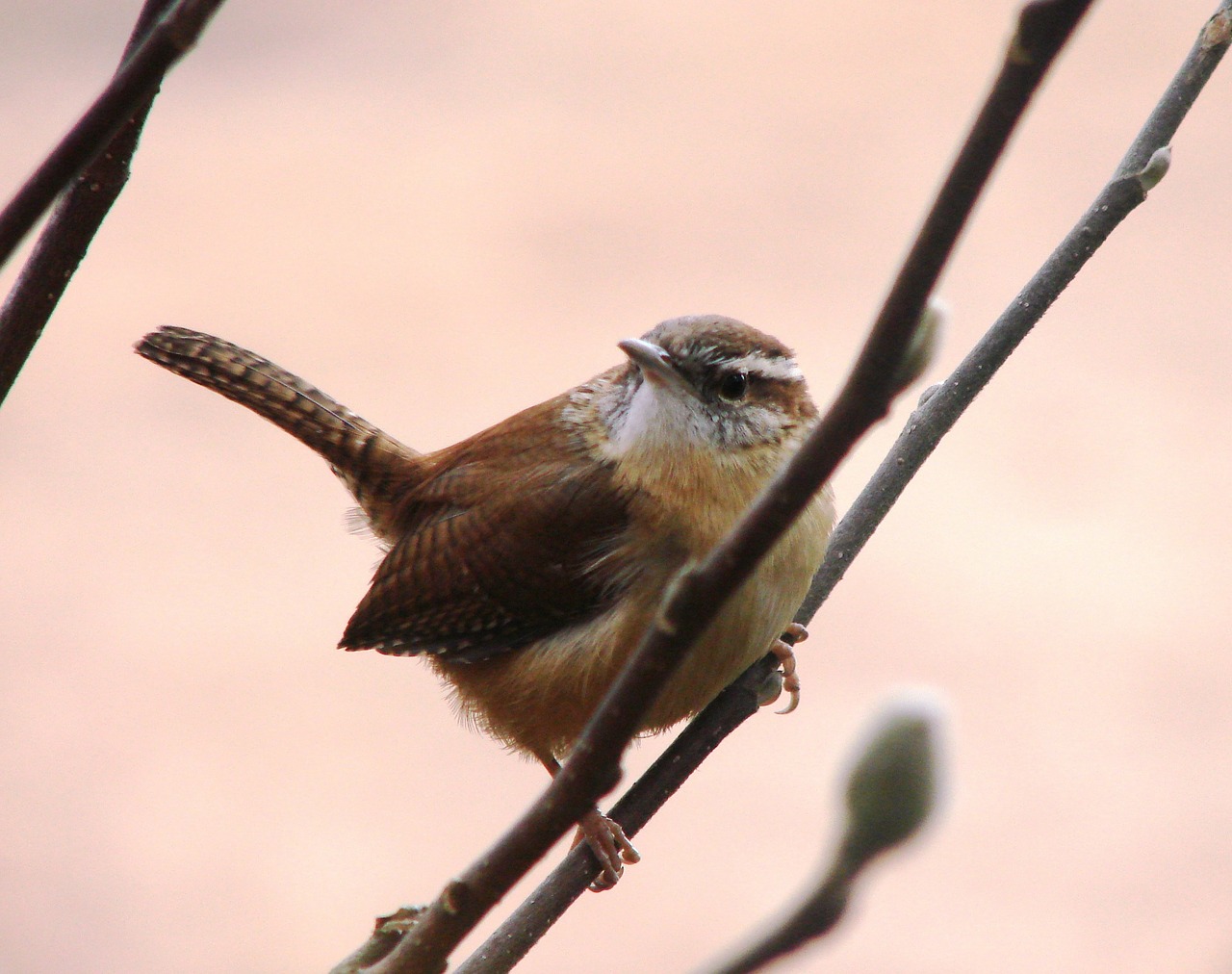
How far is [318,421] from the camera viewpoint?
3.29 m

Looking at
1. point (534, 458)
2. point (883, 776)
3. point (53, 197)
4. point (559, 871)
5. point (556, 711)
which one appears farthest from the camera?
point (534, 458)

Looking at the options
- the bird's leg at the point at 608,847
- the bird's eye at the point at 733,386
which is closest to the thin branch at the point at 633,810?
the bird's leg at the point at 608,847

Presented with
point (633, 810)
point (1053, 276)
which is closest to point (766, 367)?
point (1053, 276)

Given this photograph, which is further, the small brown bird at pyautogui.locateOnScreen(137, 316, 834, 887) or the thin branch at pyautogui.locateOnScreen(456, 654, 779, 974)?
the small brown bird at pyautogui.locateOnScreen(137, 316, 834, 887)

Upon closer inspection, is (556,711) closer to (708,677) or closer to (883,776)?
(708,677)

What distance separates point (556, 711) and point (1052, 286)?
1.26 metres

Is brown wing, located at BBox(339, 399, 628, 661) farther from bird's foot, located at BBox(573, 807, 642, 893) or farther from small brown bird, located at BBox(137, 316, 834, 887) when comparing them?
bird's foot, located at BBox(573, 807, 642, 893)

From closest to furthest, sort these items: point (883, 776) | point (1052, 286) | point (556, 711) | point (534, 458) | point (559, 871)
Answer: point (883, 776), point (559, 871), point (1052, 286), point (556, 711), point (534, 458)

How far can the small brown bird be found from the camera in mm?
2334

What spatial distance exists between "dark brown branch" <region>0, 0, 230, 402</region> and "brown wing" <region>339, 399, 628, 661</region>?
157cm

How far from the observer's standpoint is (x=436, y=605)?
9.07 ft

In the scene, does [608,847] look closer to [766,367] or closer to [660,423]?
[660,423]

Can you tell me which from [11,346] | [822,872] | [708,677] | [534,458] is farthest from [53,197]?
[534,458]

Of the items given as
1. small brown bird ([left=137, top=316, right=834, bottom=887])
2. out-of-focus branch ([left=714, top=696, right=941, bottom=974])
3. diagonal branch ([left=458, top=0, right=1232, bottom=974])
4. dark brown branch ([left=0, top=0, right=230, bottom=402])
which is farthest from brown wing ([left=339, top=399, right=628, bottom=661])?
out-of-focus branch ([left=714, top=696, right=941, bottom=974])
